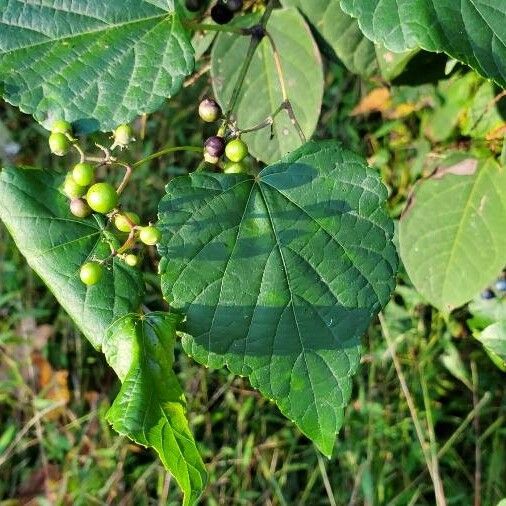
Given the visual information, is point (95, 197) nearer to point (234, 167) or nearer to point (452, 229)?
point (234, 167)

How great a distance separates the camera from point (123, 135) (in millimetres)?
1197

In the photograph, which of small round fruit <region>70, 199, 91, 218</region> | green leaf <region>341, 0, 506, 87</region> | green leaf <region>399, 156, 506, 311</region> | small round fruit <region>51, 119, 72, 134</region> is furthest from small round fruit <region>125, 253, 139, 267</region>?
green leaf <region>399, 156, 506, 311</region>

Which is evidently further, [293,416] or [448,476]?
[448,476]

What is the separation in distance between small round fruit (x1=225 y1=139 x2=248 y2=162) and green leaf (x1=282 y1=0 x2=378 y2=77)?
1.69ft

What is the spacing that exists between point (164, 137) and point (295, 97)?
152 cm

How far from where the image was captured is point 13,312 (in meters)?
2.99

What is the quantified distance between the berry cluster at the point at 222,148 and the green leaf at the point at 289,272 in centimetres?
5

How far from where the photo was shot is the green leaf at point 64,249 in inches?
46.3

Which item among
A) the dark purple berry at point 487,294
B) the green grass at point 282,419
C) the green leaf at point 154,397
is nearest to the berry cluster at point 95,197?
the green leaf at point 154,397

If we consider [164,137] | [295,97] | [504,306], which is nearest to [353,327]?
[295,97]

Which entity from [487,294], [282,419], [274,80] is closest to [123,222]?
[274,80]

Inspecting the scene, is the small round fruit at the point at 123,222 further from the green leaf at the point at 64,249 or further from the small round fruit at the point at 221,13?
the small round fruit at the point at 221,13

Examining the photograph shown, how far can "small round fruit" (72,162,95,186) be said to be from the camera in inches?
45.9

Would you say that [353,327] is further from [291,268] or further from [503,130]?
[503,130]
